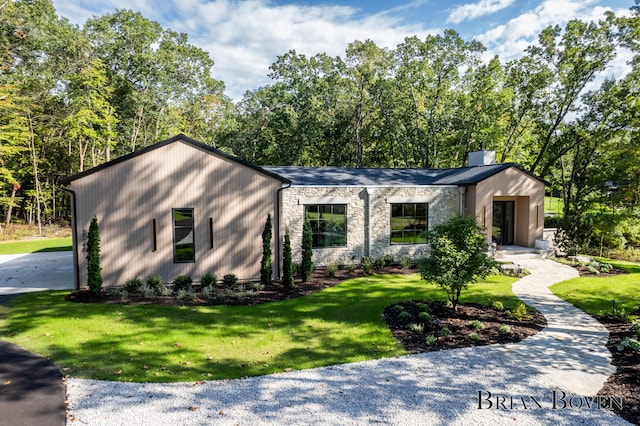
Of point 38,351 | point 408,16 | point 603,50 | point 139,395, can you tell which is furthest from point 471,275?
point 603,50

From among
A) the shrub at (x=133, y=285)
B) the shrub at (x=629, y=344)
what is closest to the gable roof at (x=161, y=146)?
the shrub at (x=133, y=285)

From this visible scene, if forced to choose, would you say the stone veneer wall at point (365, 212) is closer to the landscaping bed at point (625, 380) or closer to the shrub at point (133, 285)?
the shrub at point (133, 285)

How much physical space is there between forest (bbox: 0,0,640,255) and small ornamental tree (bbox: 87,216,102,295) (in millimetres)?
9873

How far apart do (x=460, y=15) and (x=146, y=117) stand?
2743cm

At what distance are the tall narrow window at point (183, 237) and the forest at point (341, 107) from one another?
34.5 ft

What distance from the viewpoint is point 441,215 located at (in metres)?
17.8

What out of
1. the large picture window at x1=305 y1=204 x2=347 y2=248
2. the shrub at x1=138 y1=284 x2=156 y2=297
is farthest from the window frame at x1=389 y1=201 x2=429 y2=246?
the shrub at x1=138 y1=284 x2=156 y2=297

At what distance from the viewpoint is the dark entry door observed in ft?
64.1

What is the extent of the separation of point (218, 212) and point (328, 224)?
16.6ft

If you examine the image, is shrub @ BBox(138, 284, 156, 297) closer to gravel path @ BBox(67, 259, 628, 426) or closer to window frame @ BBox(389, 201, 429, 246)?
gravel path @ BBox(67, 259, 628, 426)

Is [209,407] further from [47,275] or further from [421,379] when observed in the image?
[47,275]

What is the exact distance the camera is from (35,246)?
22.2 metres

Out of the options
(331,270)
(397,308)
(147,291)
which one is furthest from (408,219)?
(147,291)

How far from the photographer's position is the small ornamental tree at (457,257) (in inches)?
366
